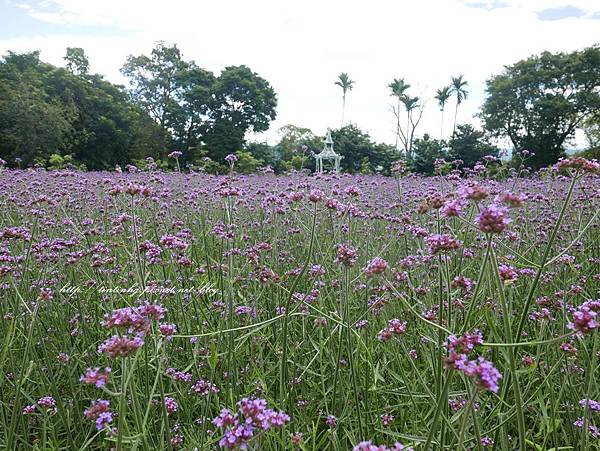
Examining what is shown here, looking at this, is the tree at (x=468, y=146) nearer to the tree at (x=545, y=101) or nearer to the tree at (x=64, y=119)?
the tree at (x=545, y=101)

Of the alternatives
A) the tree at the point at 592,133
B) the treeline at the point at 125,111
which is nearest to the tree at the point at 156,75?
the treeline at the point at 125,111

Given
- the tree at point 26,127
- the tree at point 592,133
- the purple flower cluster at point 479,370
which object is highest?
the tree at point 592,133

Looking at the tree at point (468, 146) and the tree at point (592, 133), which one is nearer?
the tree at point (468, 146)

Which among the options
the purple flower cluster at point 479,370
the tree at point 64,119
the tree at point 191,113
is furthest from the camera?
the tree at point 191,113

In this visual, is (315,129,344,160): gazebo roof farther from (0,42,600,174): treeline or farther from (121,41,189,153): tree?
(121,41,189,153): tree

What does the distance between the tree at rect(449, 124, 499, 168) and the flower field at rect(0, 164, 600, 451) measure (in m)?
32.8

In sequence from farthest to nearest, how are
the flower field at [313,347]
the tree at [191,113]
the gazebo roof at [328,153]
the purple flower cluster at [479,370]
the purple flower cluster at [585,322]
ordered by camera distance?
the tree at [191,113], the gazebo roof at [328,153], the flower field at [313,347], the purple flower cluster at [585,322], the purple flower cluster at [479,370]

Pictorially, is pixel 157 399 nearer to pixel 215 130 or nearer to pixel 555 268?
pixel 555 268

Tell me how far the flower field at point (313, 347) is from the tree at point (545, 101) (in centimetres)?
3615

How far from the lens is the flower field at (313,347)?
1.28m

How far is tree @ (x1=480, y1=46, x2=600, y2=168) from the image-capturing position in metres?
35.3

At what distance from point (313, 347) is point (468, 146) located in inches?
1410

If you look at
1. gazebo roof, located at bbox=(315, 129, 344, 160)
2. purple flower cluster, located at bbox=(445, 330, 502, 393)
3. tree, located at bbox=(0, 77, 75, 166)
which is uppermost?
tree, located at bbox=(0, 77, 75, 166)

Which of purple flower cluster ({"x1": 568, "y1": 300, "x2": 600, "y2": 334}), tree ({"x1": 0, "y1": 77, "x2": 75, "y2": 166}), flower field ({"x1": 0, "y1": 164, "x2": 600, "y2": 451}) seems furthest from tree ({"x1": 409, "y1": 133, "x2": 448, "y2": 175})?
purple flower cluster ({"x1": 568, "y1": 300, "x2": 600, "y2": 334})
